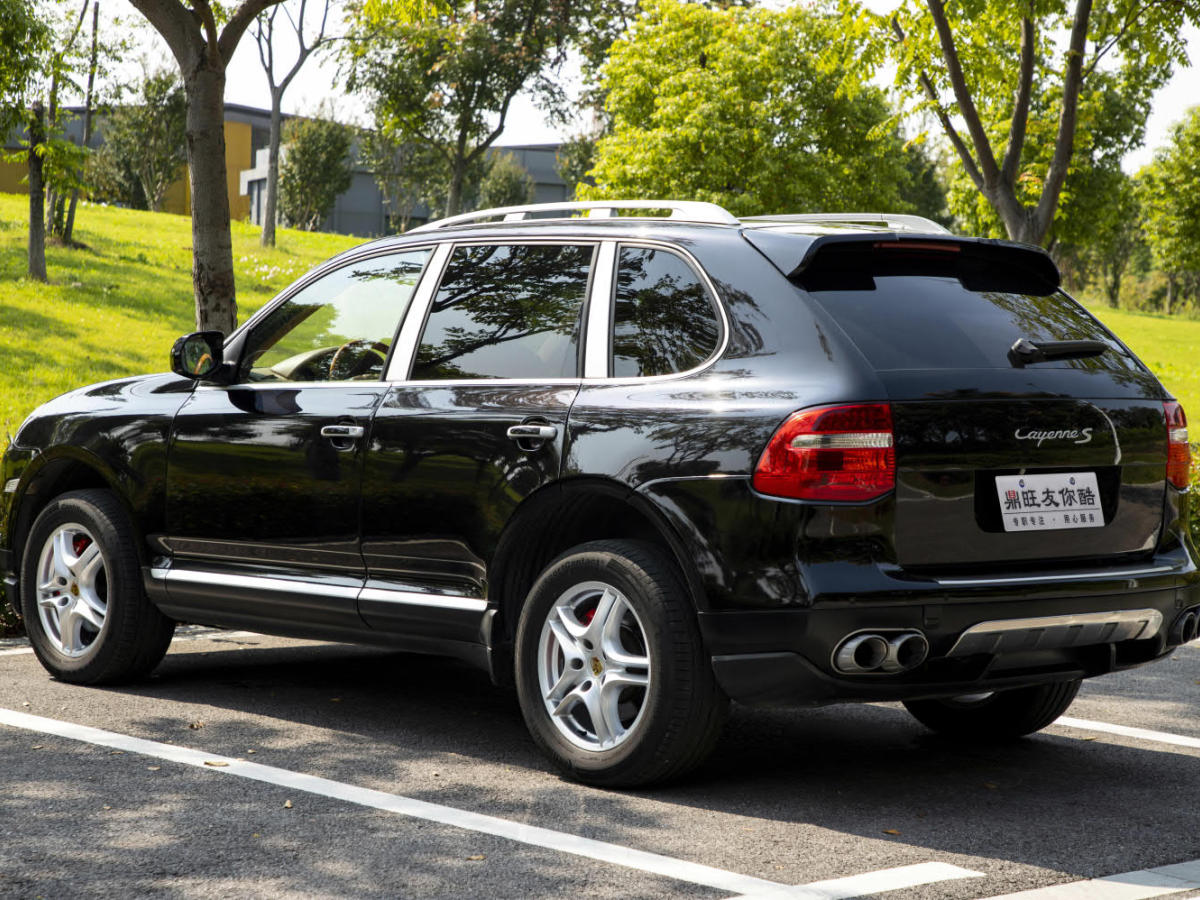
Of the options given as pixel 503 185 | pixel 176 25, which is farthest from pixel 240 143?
pixel 176 25

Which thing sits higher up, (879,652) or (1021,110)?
(1021,110)

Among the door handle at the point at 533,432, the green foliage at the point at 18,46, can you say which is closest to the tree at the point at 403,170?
the green foliage at the point at 18,46

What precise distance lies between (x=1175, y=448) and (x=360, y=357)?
289cm

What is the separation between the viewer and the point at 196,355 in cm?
644

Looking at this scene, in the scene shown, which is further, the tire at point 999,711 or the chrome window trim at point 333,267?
the chrome window trim at point 333,267

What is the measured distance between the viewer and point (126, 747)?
5.45 m

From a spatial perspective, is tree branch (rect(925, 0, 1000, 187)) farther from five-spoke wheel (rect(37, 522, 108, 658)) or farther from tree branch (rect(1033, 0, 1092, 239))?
five-spoke wheel (rect(37, 522, 108, 658))

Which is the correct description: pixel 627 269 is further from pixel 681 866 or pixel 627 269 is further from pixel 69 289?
pixel 69 289

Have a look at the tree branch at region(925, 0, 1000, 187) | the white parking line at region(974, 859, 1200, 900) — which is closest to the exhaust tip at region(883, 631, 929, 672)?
the white parking line at region(974, 859, 1200, 900)

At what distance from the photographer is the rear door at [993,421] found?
14.7 feet

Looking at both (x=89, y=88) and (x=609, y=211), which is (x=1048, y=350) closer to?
(x=609, y=211)

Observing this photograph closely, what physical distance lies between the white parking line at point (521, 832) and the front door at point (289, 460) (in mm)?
727

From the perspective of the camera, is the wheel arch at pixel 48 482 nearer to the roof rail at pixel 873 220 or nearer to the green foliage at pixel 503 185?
the roof rail at pixel 873 220

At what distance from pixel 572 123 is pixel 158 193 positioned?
66.2 feet
